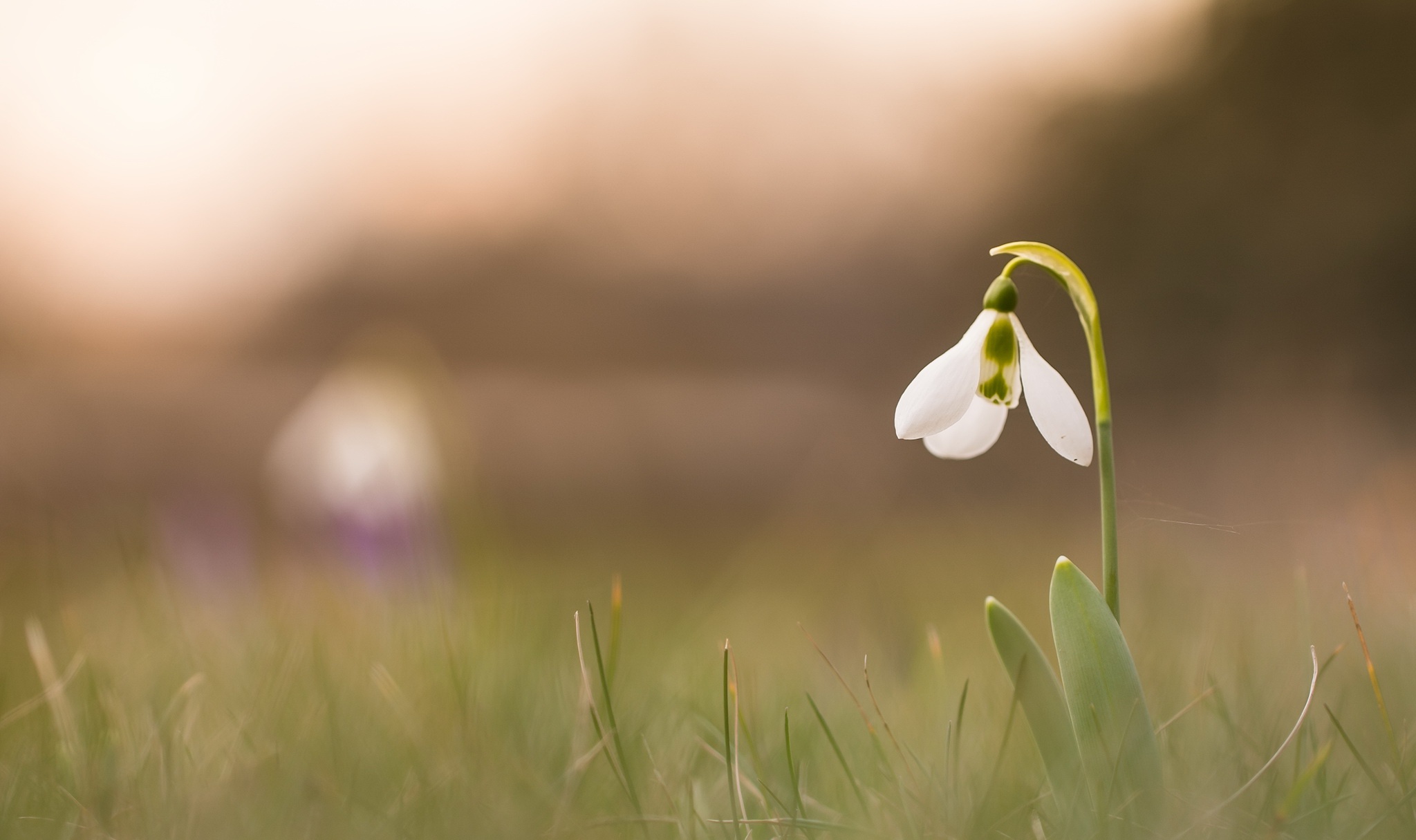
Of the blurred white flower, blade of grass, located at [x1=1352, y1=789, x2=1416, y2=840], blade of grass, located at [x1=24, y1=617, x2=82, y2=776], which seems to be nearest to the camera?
blade of grass, located at [x1=1352, y1=789, x2=1416, y2=840]

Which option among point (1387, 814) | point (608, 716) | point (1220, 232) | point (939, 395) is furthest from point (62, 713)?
point (1220, 232)

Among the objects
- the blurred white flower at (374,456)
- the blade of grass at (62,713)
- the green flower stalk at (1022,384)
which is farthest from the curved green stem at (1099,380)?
the blurred white flower at (374,456)

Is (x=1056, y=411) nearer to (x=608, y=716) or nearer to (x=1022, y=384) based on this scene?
(x=1022, y=384)

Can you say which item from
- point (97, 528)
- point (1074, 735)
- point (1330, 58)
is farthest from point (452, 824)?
point (1330, 58)

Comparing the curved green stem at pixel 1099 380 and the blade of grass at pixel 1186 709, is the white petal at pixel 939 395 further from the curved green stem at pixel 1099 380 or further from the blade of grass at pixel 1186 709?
the blade of grass at pixel 1186 709

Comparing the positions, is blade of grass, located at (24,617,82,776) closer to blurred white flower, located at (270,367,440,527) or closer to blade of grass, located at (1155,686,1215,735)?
blurred white flower, located at (270,367,440,527)

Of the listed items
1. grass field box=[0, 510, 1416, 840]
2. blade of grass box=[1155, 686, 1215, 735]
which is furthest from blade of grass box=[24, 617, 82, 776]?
blade of grass box=[1155, 686, 1215, 735]
